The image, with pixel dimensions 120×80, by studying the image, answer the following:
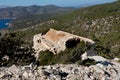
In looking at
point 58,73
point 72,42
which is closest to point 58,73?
point 58,73

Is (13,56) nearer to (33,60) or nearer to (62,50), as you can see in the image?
(33,60)

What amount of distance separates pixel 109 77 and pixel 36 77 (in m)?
3.60

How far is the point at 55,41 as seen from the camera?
90.7 ft

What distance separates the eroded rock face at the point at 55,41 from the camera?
25297mm

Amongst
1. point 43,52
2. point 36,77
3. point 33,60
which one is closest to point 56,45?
point 43,52

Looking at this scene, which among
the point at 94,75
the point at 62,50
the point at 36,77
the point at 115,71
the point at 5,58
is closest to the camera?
the point at 36,77

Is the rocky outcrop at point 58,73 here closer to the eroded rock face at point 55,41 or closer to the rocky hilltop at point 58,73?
the rocky hilltop at point 58,73

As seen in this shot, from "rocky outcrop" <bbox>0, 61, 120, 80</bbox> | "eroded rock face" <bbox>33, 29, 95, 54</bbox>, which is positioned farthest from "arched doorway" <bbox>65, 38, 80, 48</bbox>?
"rocky outcrop" <bbox>0, 61, 120, 80</bbox>

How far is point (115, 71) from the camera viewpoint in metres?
16.6

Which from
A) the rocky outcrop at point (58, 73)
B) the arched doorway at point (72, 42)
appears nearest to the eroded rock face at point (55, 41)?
the arched doorway at point (72, 42)

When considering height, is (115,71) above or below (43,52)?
above

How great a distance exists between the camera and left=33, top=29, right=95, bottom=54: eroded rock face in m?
25.3

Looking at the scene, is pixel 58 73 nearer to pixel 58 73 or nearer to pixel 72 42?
pixel 58 73

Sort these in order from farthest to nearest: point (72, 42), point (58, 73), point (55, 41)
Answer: point (55, 41) < point (72, 42) < point (58, 73)
